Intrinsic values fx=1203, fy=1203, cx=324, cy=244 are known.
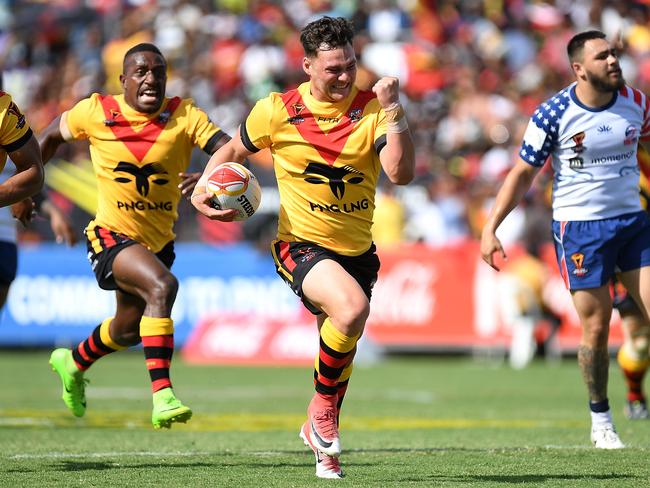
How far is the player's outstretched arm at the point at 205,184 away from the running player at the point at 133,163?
1.17 metres

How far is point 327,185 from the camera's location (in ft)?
24.5

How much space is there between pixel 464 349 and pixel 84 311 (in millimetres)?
6362

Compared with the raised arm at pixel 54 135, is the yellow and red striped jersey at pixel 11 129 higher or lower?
higher

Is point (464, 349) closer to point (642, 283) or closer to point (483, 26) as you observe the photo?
point (483, 26)

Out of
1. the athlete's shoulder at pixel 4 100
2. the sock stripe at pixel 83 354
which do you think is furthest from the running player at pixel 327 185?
the sock stripe at pixel 83 354

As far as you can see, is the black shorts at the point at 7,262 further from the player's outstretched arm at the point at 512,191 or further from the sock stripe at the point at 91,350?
the player's outstretched arm at the point at 512,191

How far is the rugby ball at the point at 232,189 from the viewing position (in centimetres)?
744

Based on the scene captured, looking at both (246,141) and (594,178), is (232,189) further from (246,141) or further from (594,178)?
(594,178)

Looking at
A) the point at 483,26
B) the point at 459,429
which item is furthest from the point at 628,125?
the point at 483,26

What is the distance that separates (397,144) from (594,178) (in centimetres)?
203

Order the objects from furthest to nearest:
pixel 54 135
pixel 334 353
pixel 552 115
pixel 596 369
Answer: pixel 54 135 < pixel 596 369 < pixel 552 115 < pixel 334 353

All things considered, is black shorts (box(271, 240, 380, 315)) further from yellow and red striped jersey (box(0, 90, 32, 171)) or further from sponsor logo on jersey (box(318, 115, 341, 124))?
yellow and red striped jersey (box(0, 90, 32, 171))

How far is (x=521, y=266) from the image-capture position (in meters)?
18.7

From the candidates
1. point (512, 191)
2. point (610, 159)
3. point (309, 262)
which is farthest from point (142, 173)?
point (610, 159)
